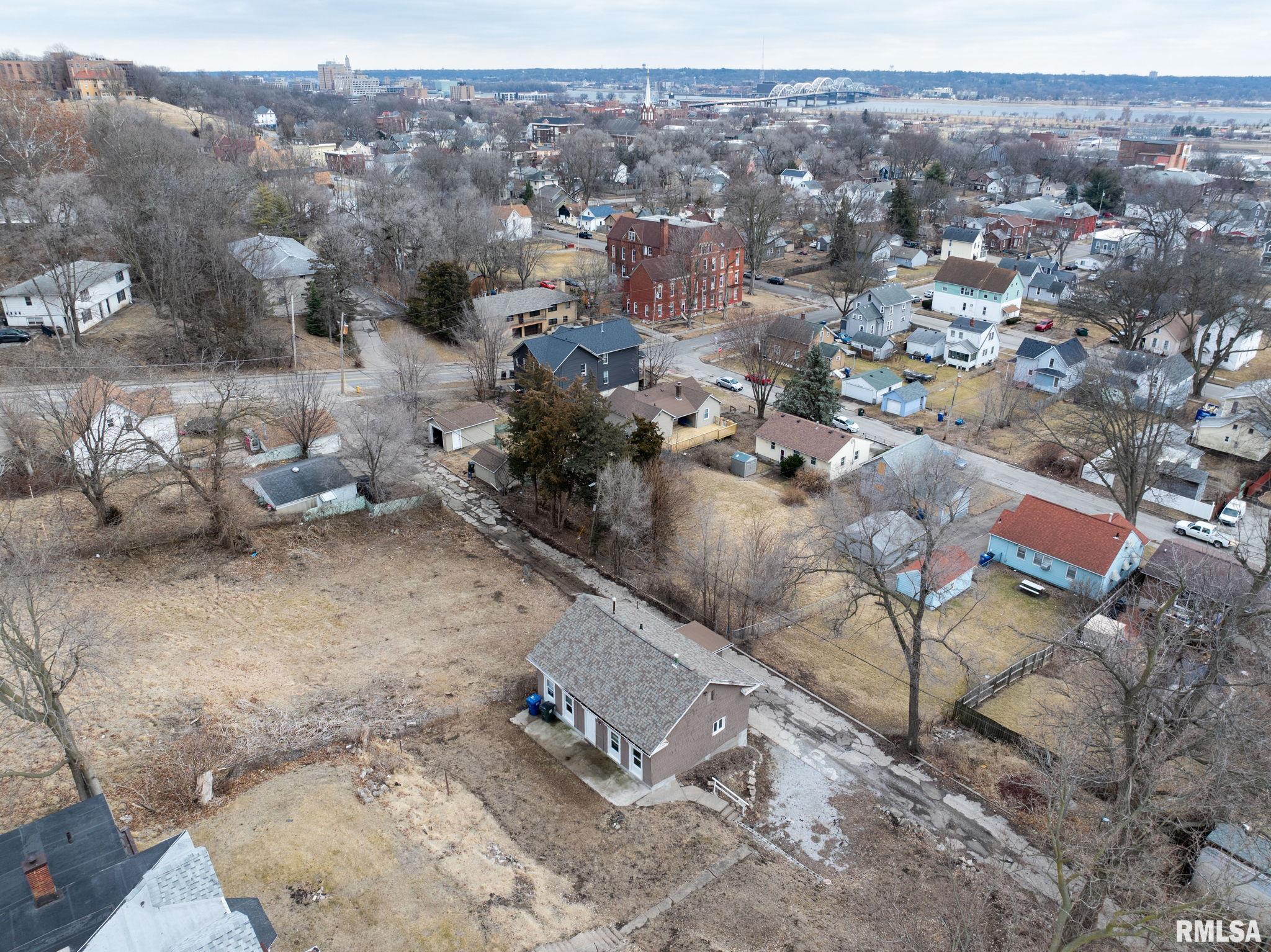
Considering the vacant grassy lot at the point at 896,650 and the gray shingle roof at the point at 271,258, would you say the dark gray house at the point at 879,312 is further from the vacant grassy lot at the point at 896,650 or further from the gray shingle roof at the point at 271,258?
the gray shingle roof at the point at 271,258

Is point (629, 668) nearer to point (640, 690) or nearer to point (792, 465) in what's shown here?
point (640, 690)

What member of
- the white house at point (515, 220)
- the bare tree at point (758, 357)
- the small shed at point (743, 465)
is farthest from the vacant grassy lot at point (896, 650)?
the white house at point (515, 220)

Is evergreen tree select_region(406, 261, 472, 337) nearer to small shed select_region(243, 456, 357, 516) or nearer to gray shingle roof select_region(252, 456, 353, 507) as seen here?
gray shingle roof select_region(252, 456, 353, 507)

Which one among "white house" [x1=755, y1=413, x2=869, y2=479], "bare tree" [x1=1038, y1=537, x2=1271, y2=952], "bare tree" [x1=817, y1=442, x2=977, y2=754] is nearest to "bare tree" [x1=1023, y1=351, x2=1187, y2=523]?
"bare tree" [x1=817, y1=442, x2=977, y2=754]

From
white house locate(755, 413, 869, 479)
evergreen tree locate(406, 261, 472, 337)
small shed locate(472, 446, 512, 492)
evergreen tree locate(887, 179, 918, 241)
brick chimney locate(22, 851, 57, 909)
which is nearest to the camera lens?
brick chimney locate(22, 851, 57, 909)

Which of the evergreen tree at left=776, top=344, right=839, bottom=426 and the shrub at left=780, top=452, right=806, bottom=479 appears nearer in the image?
the shrub at left=780, top=452, right=806, bottom=479

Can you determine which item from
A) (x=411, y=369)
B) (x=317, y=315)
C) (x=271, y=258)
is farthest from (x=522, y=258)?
(x=411, y=369)

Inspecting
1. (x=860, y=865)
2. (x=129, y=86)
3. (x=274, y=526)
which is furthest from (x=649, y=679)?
(x=129, y=86)
